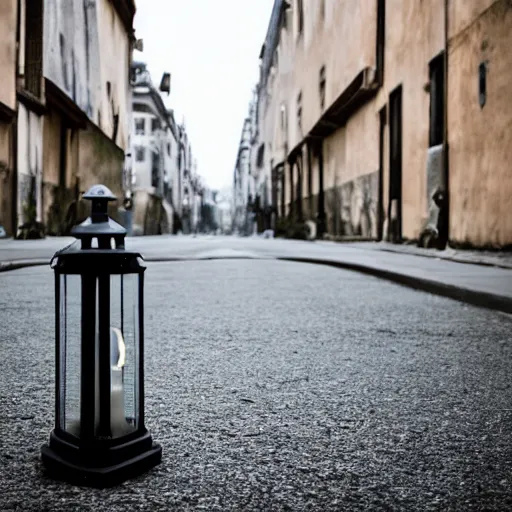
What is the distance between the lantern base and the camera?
1.09 metres

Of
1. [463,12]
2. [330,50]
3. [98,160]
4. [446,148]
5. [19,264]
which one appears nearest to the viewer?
[19,264]

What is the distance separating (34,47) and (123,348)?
11.3 meters

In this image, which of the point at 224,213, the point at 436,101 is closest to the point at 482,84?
the point at 436,101

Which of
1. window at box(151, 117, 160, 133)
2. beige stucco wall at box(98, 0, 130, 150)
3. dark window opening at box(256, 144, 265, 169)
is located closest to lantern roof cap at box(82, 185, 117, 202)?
beige stucco wall at box(98, 0, 130, 150)

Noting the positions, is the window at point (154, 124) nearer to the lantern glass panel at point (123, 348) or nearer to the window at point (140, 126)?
the window at point (140, 126)

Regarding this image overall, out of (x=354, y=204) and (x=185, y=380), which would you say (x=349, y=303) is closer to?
(x=185, y=380)

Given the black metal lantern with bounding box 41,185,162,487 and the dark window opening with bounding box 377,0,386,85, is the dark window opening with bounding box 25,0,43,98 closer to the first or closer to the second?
the dark window opening with bounding box 377,0,386,85

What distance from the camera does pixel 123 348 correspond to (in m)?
1.14

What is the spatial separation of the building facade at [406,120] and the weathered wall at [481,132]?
12mm

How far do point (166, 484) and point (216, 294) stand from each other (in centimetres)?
324

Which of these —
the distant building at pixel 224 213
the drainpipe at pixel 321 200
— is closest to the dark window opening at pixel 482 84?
the drainpipe at pixel 321 200

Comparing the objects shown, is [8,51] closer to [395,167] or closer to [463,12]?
[395,167]

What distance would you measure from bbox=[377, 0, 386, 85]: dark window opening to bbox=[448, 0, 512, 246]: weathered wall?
4.38m

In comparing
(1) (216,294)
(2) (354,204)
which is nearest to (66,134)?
(2) (354,204)
